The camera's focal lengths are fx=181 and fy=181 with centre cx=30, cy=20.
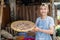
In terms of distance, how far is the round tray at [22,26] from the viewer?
162 cm

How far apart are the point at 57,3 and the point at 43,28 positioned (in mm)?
261

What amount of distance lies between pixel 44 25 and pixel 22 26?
0.65ft

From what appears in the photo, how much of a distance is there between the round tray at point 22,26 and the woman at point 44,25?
0.05 m

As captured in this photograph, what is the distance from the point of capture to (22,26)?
5.38 feet

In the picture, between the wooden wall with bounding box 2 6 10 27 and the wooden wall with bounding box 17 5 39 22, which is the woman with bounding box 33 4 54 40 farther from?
the wooden wall with bounding box 2 6 10 27

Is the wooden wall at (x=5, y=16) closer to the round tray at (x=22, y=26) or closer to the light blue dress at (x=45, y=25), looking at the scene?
the round tray at (x=22, y=26)

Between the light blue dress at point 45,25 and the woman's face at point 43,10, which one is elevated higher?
the woman's face at point 43,10

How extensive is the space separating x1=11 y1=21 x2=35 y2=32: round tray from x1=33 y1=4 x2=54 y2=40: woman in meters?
0.05

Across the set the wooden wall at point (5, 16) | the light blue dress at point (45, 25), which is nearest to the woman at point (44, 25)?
the light blue dress at point (45, 25)

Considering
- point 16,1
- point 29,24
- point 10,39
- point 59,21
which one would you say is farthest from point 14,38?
point 59,21

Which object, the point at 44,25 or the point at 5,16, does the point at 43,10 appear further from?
the point at 5,16

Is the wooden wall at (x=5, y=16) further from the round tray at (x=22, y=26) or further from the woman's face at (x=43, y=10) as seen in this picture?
the woman's face at (x=43, y=10)

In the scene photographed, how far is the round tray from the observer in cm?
162

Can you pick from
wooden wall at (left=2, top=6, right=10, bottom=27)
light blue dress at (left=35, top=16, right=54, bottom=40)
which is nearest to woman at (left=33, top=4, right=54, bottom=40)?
light blue dress at (left=35, top=16, right=54, bottom=40)
